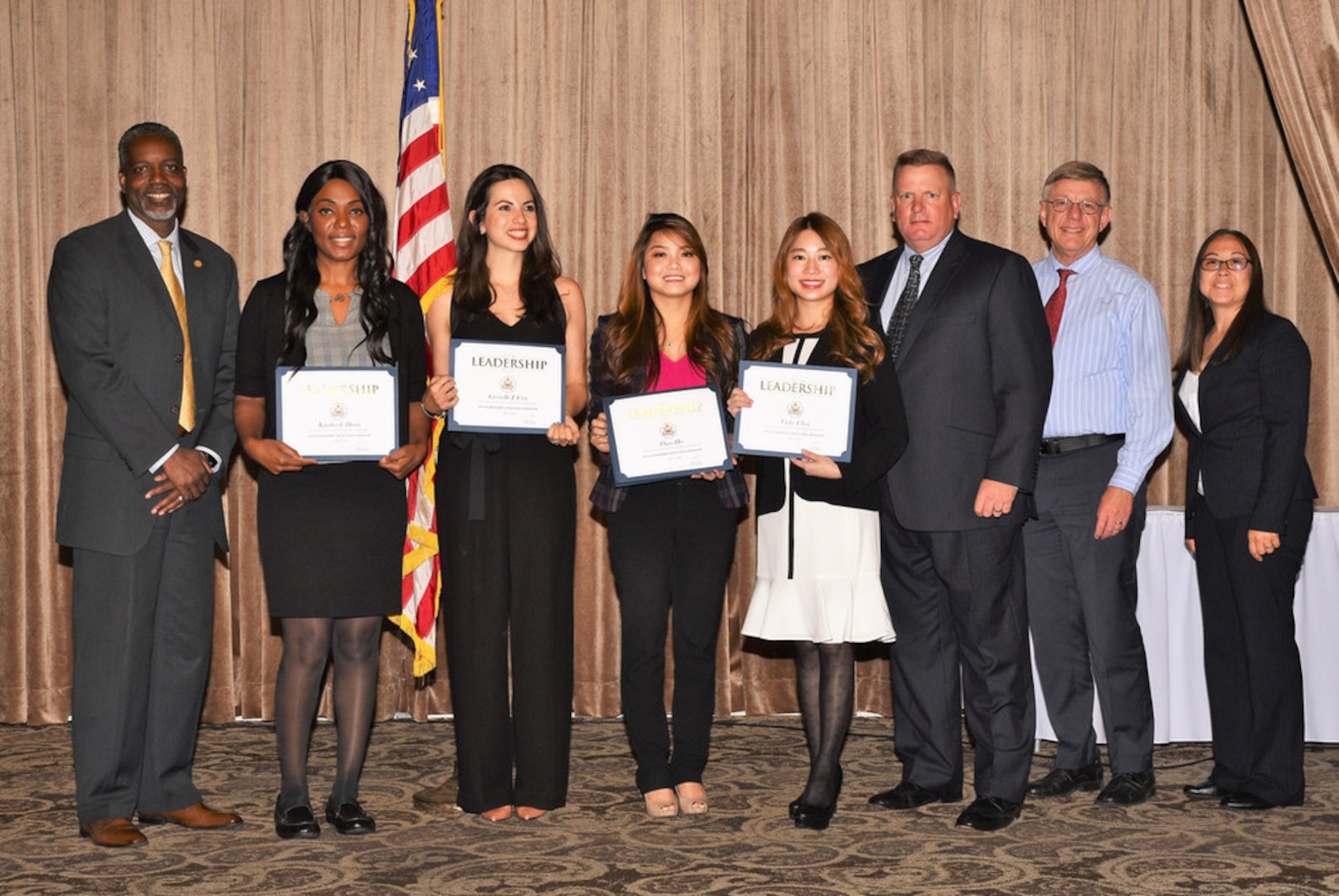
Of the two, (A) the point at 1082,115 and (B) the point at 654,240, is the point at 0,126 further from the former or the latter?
(A) the point at 1082,115

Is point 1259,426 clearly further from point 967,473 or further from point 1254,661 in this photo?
point 967,473

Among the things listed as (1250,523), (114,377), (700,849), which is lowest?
(700,849)

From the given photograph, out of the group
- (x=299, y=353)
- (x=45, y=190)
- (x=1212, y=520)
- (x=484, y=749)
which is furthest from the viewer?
(x=45, y=190)

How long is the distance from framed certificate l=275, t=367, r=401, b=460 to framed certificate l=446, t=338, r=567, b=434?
0.22m

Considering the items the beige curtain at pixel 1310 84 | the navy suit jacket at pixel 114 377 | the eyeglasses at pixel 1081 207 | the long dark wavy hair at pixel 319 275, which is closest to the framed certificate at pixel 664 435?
the long dark wavy hair at pixel 319 275

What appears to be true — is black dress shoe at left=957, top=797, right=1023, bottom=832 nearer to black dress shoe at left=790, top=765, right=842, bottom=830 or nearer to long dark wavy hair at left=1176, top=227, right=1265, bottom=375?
black dress shoe at left=790, top=765, right=842, bottom=830

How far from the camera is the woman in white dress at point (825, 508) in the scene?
4004 mm

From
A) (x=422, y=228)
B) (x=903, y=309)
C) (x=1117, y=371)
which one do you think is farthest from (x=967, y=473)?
(x=422, y=228)

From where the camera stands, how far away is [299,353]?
3.91 m

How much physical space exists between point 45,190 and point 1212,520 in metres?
4.83

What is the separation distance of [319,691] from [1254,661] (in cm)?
294

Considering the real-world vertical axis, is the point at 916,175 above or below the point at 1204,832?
above

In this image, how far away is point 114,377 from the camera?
12.9ft

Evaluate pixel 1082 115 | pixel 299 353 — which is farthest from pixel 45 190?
pixel 1082 115
